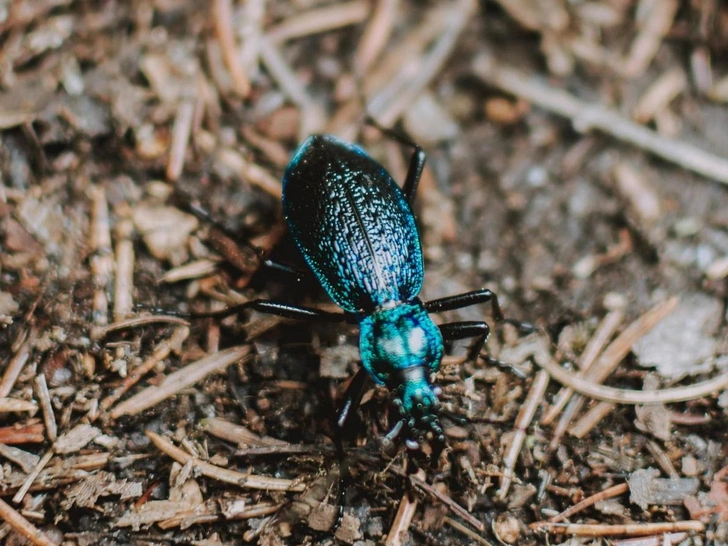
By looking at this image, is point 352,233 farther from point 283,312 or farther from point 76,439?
point 76,439

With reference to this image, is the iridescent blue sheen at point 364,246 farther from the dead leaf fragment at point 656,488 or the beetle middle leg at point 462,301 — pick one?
the dead leaf fragment at point 656,488

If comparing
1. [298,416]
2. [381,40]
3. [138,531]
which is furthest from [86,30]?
[138,531]

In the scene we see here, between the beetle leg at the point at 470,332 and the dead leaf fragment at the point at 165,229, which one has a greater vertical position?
the dead leaf fragment at the point at 165,229

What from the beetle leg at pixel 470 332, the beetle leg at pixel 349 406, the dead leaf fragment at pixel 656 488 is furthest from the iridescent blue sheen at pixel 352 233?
the dead leaf fragment at pixel 656 488

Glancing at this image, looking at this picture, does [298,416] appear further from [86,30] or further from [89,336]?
[86,30]

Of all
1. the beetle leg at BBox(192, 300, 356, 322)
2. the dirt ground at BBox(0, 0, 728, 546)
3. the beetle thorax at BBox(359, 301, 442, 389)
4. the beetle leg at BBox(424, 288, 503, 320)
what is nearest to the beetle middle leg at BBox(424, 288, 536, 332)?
the beetle leg at BBox(424, 288, 503, 320)
